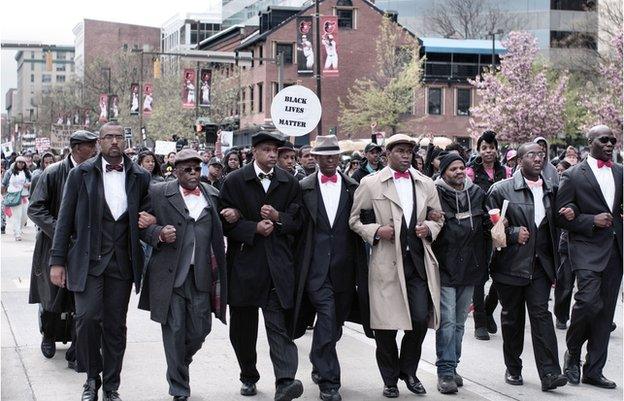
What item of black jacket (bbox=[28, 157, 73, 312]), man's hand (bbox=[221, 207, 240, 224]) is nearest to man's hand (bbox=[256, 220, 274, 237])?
man's hand (bbox=[221, 207, 240, 224])

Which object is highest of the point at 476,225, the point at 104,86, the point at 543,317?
the point at 104,86

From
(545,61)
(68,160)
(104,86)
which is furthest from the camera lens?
(104,86)

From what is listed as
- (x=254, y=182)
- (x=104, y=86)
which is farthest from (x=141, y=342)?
(x=104, y=86)

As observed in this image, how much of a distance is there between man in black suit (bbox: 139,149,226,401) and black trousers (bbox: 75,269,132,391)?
0.87 ft

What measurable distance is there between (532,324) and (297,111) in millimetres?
6327

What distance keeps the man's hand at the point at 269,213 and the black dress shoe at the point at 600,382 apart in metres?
3.09

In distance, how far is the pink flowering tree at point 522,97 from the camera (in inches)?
2320

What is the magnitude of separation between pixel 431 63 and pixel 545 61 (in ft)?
24.8

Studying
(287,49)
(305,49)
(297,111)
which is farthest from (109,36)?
(297,111)

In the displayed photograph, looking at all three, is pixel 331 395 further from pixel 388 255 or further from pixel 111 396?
pixel 111 396

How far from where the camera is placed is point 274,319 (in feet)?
26.4

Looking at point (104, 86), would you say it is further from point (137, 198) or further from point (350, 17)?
point (137, 198)

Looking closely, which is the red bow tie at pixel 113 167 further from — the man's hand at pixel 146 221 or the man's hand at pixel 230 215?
the man's hand at pixel 230 215

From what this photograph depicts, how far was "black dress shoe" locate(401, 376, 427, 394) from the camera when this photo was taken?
822cm
